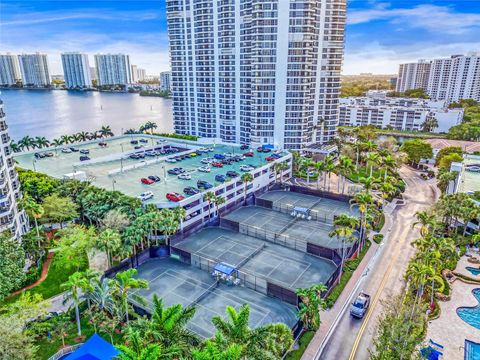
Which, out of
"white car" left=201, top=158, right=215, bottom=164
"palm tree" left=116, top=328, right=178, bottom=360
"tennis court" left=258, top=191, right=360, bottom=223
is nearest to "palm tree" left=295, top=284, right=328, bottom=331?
"palm tree" left=116, top=328, right=178, bottom=360

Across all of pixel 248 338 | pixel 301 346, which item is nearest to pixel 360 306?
pixel 301 346

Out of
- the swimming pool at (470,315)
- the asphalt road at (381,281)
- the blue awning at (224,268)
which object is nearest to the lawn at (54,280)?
the blue awning at (224,268)

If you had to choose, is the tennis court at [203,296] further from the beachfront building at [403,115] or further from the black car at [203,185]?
the beachfront building at [403,115]

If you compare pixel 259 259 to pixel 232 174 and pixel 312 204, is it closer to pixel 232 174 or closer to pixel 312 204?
pixel 312 204

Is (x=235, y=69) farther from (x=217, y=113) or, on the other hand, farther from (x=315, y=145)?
(x=315, y=145)

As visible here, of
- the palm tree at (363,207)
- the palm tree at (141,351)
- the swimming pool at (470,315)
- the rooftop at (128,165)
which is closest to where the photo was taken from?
the palm tree at (141,351)

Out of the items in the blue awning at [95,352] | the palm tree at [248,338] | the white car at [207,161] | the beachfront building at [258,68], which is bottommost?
the blue awning at [95,352]

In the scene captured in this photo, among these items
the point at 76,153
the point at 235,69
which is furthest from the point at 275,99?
the point at 76,153
